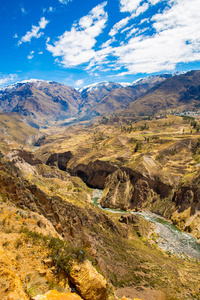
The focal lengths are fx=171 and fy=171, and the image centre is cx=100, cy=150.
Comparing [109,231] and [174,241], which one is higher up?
[109,231]

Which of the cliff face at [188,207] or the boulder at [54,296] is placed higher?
the boulder at [54,296]

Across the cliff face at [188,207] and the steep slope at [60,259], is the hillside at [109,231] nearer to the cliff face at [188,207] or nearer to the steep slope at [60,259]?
the steep slope at [60,259]

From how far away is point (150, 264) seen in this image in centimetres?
2361

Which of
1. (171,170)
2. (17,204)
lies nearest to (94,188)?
(171,170)

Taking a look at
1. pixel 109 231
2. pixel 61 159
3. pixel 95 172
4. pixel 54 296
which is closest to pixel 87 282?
pixel 54 296

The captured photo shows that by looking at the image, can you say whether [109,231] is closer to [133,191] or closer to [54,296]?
[54,296]

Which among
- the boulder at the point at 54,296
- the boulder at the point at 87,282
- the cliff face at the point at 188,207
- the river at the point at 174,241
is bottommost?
the river at the point at 174,241

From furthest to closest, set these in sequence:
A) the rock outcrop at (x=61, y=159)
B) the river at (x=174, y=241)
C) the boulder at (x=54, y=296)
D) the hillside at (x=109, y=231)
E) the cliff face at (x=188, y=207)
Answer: the rock outcrop at (x=61, y=159) → the cliff face at (x=188, y=207) → the river at (x=174, y=241) → the hillside at (x=109, y=231) → the boulder at (x=54, y=296)

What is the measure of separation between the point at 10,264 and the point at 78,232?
498 inches

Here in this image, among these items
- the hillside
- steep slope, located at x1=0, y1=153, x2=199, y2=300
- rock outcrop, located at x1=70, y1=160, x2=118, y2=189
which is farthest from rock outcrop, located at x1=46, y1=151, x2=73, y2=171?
steep slope, located at x1=0, y1=153, x2=199, y2=300

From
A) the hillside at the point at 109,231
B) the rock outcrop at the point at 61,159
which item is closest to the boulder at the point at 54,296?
the hillside at the point at 109,231

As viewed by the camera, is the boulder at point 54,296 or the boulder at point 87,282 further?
the boulder at point 87,282

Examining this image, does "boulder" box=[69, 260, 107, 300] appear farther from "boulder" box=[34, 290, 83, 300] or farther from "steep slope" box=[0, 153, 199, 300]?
"boulder" box=[34, 290, 83, 300]

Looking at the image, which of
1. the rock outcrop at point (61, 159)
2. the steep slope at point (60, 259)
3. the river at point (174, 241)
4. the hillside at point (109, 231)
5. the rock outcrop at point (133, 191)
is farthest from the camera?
the rock outcrop at point (61, 159)
